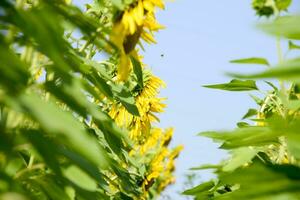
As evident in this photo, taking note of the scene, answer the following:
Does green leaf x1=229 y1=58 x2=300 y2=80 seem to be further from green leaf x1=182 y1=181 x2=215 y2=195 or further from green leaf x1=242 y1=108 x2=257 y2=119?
green leaf x1=242 y1=108 x2=257 y2=119

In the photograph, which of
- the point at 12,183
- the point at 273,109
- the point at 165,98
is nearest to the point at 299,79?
the point at 12,183

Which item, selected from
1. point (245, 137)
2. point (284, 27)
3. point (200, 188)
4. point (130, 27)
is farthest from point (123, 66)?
point (200, 188)

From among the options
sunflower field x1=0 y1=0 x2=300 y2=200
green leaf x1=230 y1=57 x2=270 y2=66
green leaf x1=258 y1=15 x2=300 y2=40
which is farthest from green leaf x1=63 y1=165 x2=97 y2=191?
green leaf x1=230 y1=57 x2=270 y2=66

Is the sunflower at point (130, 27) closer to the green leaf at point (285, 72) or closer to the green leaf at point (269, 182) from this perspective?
the green leaf at point (269, 182)

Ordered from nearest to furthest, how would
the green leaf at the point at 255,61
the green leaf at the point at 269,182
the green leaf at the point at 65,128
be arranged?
the green leaf at the point at 65,128 → the green leaf at the point at 269,182 → the green leaf at the point at 255,61

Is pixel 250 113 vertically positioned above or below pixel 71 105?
below

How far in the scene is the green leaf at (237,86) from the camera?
207cm

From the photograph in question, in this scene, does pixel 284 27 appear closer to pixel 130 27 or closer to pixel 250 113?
pixel 130 27

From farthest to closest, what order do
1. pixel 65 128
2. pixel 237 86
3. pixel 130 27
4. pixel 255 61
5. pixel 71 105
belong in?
pixel 237 86, pixel 255 61, pixel 130 27, pixel 71 105, pixel 65 128

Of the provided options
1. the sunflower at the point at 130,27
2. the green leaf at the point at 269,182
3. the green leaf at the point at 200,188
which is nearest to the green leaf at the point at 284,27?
the green leaf at the point at 269,182

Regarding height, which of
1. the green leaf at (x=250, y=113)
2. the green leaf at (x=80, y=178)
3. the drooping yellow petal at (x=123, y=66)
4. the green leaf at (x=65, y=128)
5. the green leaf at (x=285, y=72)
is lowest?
the green leaf at (x=250, y=113)

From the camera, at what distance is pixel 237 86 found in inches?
85.0

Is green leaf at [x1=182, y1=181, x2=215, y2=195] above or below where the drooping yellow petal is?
below

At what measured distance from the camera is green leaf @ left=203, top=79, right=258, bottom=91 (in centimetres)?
207
